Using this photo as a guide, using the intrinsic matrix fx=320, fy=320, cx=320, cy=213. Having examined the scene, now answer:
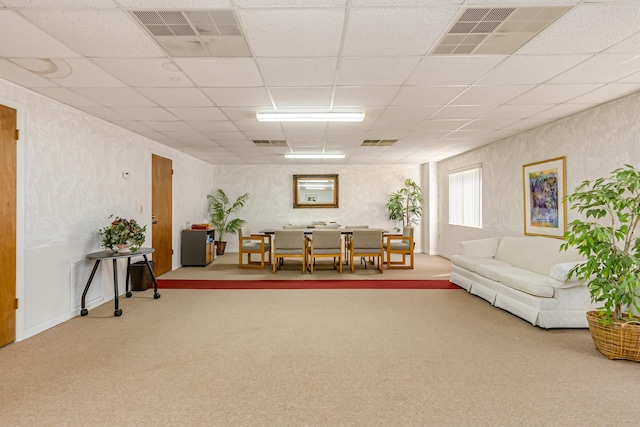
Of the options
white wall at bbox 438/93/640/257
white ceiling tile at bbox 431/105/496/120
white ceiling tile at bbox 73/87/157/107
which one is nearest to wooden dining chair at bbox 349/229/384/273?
white wall at bbox 438/93/640/257

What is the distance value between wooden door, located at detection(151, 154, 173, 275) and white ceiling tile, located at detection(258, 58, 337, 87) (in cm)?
370

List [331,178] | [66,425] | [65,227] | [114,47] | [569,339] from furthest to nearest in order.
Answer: [331,178], [65,227], [569,339], [114,47], [66,425]

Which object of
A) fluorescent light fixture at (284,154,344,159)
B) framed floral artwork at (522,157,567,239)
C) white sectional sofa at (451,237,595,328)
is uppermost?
fluorescent light fixture at (284,154,344,159)

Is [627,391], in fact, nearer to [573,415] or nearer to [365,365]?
[573,415]

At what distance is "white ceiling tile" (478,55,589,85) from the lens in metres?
2.67

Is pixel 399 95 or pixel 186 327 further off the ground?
pixel 399 95

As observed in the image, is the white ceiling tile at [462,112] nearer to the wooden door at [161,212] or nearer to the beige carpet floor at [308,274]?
the beige carpet floor at [308,274]

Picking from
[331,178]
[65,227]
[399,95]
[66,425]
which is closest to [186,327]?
[66,425]

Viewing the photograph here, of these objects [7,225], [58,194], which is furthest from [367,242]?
[7,225]

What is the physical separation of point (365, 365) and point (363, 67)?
2.54 m

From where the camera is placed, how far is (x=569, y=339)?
3.19 meters

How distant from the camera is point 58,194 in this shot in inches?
144

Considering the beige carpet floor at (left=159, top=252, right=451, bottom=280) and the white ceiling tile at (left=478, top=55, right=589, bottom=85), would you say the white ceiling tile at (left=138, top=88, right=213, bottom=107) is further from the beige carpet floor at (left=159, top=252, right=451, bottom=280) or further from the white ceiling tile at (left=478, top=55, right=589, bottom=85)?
the beige carpet floor at (left=159, top=252, right=451, bottom=280)

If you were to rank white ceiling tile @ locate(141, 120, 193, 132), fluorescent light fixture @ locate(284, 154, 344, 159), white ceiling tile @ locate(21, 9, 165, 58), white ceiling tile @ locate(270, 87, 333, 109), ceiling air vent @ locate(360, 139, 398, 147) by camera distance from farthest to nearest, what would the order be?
fluorescent light fixture @ locate(284, 154, 344, 159)
ceiling air vent @ locate(360, 139, 398, 147)
white ceiling tile @ locate(141, 120, 193, 132)
white ceiling tile @ locate(270, 87, 333, 109)
white ceiling tile @ locate(21, 9, 165, 58)
